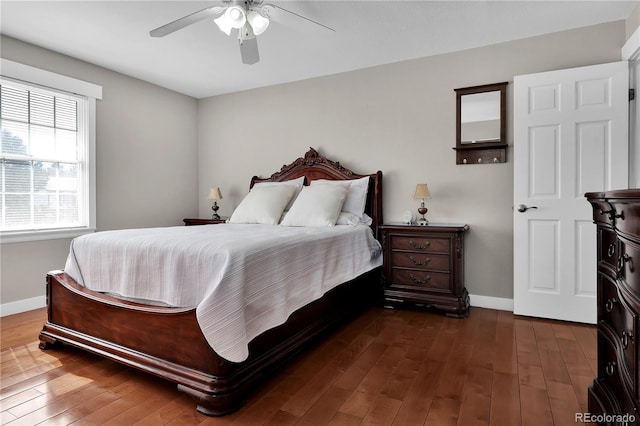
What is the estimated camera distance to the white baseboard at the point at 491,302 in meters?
3.39

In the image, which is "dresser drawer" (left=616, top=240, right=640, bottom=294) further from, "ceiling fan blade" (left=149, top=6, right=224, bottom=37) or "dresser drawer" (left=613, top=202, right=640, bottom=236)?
"ceiling fan blade" (left=149, top=6, right=224, bottom=37)

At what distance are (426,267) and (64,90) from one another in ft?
13.0

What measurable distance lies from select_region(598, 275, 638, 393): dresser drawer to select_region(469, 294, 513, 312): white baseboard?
190 centimetres

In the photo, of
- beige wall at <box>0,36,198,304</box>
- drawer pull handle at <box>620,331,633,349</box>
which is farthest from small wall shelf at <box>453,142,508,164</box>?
beige wall at <box>0,36,198,304</box>

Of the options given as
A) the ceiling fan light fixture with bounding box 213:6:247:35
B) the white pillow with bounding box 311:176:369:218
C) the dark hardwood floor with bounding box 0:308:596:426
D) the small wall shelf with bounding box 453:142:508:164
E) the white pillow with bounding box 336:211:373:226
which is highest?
the ceiling fan light fixture with bounding box 213:6:247:35

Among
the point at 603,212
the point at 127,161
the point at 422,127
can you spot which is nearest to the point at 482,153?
the point at 422,127

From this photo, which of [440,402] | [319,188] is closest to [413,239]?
[319,188]

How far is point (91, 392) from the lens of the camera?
1.90m

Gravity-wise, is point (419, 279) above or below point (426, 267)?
below

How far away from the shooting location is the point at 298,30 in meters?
3.12

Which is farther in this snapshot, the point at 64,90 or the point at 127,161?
the point at 127,161

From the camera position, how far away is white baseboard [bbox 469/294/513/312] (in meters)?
3.39

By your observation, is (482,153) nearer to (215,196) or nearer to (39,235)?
(215,196)

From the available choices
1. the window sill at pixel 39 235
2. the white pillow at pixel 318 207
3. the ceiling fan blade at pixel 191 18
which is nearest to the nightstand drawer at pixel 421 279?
the white pillow at pixel 318 207
